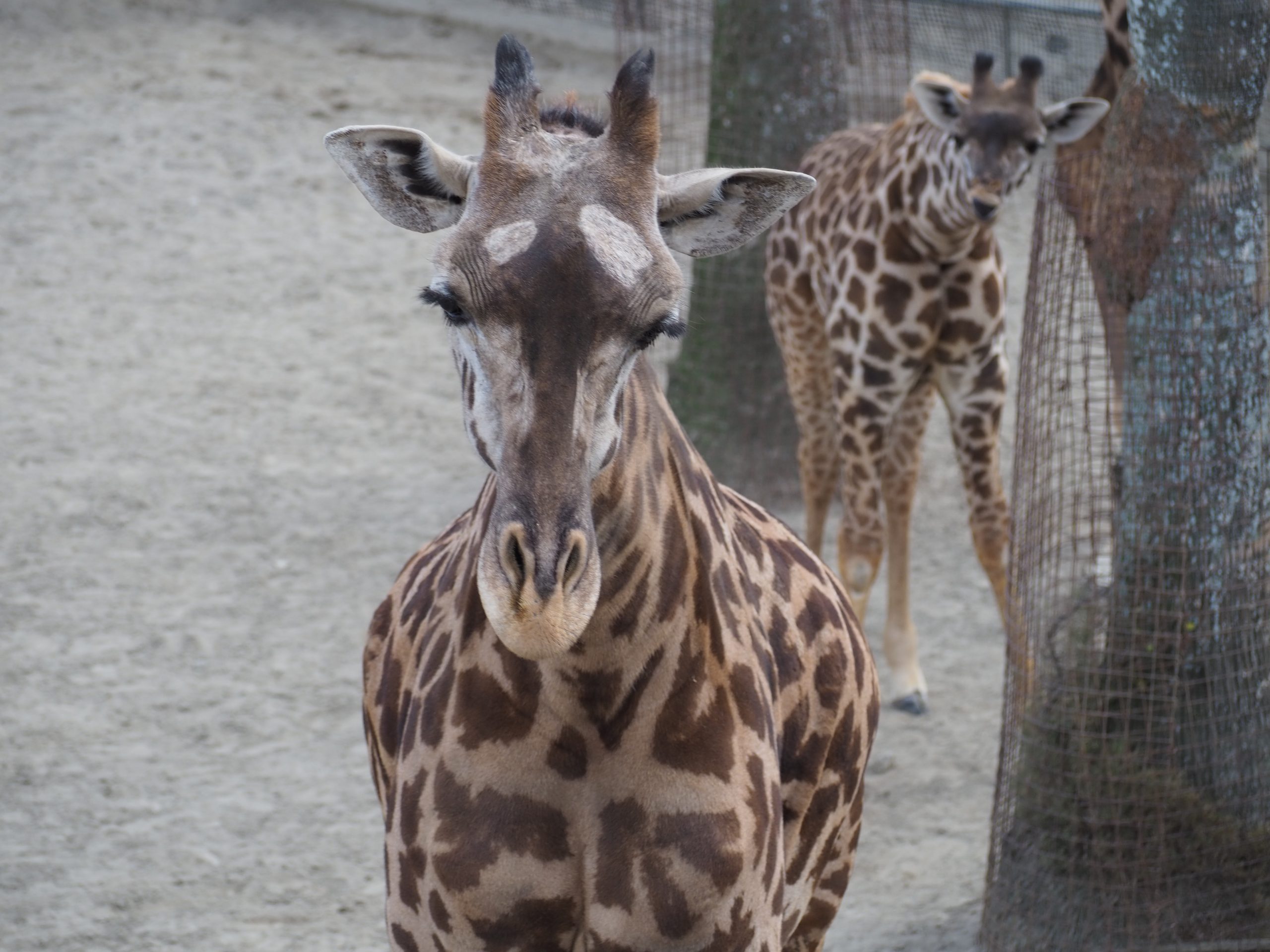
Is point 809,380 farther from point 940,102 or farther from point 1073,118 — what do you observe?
point 1073,118

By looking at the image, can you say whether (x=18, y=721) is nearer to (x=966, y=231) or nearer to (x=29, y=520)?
(x=29, y=520)

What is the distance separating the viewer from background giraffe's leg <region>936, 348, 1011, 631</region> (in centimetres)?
608

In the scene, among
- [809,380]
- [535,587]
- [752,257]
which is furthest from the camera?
[752,257]

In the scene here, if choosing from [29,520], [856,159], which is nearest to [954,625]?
[856,159]

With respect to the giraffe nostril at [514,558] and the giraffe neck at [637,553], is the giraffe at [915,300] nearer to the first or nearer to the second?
the giraffe neck at [637,553]

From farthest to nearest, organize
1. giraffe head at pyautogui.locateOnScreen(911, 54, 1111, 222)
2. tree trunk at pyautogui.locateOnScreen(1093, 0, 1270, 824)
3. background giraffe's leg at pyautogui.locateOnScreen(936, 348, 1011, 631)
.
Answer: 1. background giraffe's leg at pyautogui.locateOnScreen(936, 348, 1011, 631)
2. giraffe head at pyautogui.locateOnScreen(911, 54, 1111, 222)
3. tree trunk at pyautogui.locateOnScreen(1093, 0, 1270, 824)

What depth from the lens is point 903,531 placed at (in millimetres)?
6625

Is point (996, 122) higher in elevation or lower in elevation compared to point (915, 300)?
higher

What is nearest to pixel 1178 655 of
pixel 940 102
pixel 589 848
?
pixel 589 848

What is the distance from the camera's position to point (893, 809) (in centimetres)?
555

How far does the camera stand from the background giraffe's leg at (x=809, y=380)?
6.83m

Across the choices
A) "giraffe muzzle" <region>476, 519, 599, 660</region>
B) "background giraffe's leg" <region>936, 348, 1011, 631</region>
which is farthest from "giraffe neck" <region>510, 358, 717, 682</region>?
"background giraffe's leg" <region>936, 348, 1011, 631</region>

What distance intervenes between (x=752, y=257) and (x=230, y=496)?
2970 millimetres

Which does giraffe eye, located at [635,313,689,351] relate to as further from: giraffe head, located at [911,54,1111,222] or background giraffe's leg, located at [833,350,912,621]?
background giraffe's leg, located at [833,350,912,621]
